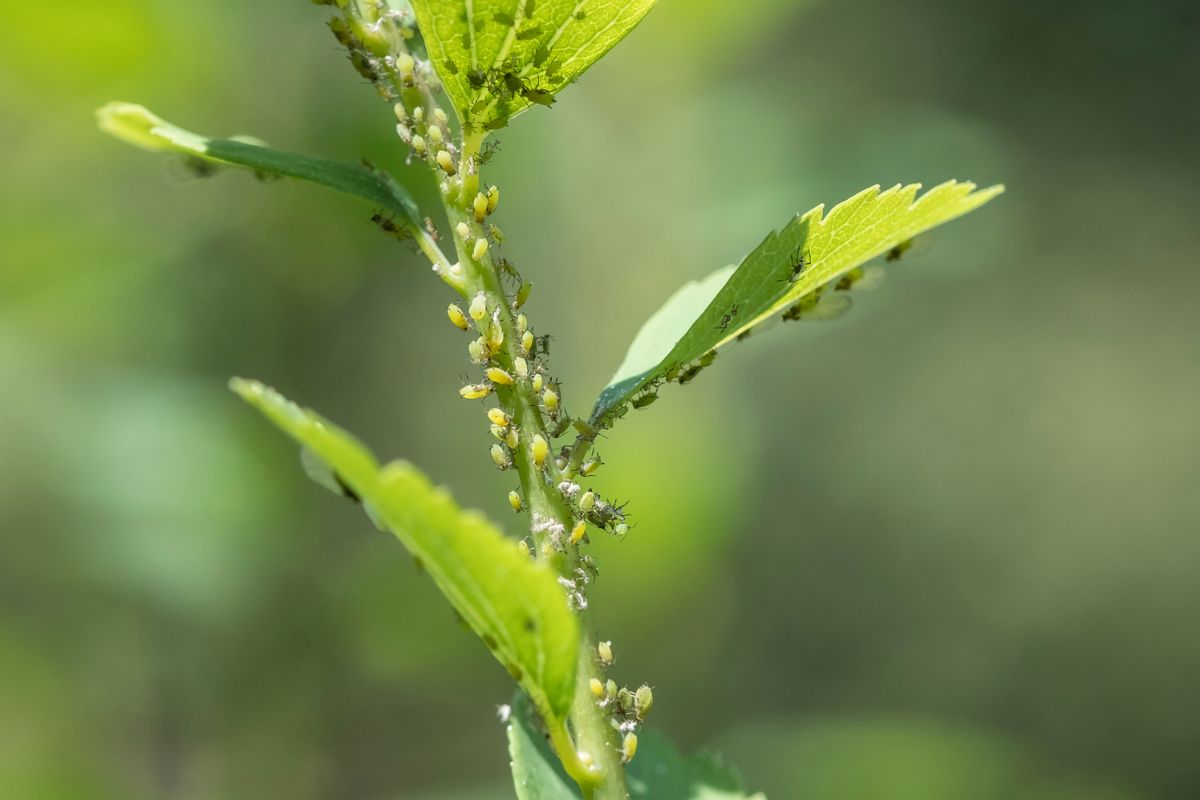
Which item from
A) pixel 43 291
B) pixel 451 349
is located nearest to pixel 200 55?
pixel 43 291

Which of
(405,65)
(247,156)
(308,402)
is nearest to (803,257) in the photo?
(405,65)

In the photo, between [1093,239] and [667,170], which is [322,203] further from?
[1093,239]

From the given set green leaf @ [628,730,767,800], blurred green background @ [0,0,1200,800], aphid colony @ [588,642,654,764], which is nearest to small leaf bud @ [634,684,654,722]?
aphid colony @ [588,642,654,764]

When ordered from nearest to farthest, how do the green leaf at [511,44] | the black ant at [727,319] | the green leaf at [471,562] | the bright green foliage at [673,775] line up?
the green leaf at [471,562]
the green leaf at [511,44]
the black ant at [727,319]
the bright green foliage at [673,775]

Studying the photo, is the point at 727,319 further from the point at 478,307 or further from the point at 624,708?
the point at 624,708

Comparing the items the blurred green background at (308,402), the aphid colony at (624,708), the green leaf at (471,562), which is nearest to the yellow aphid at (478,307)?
the green leaf at (471,562)

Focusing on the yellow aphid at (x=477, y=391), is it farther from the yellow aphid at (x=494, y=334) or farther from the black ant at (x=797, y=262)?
the black ant at (x=797, y=262)
